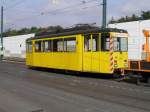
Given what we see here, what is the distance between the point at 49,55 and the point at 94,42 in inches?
228

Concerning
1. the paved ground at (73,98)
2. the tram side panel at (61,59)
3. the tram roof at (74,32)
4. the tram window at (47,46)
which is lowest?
the paved ground at (73,98)

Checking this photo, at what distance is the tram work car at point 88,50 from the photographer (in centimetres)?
2212

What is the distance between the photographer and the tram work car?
22125 mm

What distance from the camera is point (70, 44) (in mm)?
25312

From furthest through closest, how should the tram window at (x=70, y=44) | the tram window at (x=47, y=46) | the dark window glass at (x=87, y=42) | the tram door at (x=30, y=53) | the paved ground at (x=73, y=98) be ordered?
the tram door at (x=30, y=53)
the tram window at (x=47, y=46)
the tram window at (x=70, y=44)
the dark window glass at (x=87, y=42)
the paved ground at (x=73, y=98)

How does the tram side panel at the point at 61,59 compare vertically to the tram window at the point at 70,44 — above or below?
below

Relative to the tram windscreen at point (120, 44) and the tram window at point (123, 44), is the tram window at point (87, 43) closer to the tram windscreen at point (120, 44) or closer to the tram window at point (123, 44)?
the tram windscreen at point (120, 44)

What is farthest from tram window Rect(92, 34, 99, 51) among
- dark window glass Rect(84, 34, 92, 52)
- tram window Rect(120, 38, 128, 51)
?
tram window Rect(120, 38, 128, 51)

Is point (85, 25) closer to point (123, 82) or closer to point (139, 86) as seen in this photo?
point (123, 82)

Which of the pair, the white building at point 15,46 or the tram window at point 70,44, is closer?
the tram window at point 70,44

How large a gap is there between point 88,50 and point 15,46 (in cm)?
4157

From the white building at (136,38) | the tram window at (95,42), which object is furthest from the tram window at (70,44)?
the white building at (136,38)

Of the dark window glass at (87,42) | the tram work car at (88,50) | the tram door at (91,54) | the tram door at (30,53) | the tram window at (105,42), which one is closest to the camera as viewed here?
the tram work car at (88,50)

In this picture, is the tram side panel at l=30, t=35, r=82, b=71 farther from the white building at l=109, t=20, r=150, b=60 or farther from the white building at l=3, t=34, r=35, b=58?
the white building at l=3, t=34, r=35, b=58
